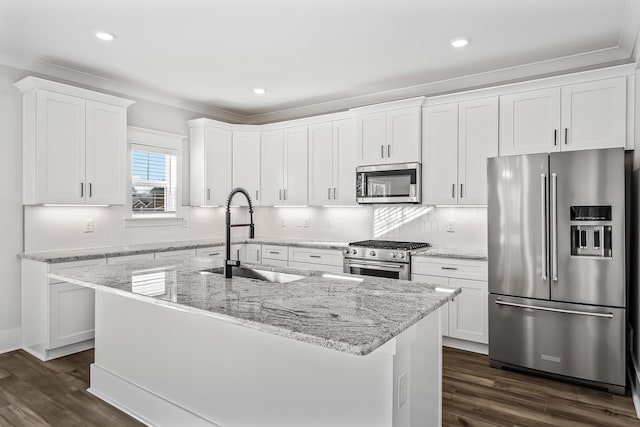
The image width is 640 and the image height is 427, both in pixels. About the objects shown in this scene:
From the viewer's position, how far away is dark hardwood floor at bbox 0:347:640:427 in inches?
99.5

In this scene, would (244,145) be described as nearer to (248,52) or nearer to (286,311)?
(248,52)

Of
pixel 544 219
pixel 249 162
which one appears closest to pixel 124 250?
pixel 249 162

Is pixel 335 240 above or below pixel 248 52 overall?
below

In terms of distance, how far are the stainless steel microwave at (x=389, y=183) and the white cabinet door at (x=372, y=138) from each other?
11 centimetres

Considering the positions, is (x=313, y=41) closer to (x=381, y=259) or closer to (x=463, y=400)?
(x=381, y=259)

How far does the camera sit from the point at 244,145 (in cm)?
542

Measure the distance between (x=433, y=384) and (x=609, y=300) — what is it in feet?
5.92

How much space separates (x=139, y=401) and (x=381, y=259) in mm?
2442

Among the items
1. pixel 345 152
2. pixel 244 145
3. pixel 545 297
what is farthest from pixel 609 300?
pixel 244 145

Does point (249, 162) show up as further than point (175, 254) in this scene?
Yes

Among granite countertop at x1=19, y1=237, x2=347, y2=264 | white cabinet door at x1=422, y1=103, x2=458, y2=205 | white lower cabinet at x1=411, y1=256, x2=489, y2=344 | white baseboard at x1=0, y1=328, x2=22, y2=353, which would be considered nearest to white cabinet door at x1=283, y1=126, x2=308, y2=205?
granite countertop at x1=19, y1=237, x2=347, y2=264

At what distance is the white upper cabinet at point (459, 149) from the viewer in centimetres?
386

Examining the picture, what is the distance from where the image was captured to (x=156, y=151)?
477 centimetres

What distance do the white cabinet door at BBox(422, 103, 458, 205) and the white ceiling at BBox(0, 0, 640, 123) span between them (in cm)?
43
